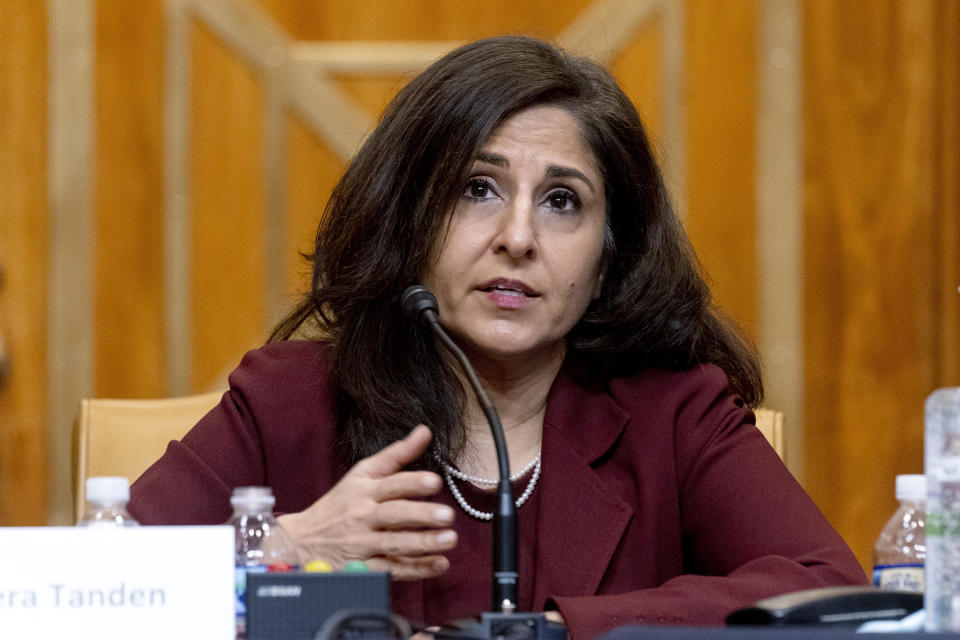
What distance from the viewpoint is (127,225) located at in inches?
124

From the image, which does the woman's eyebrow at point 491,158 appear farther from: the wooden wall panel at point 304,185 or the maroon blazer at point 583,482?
the wooden wall panel at point 304,185

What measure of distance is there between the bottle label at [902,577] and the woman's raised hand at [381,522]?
460 millimetres

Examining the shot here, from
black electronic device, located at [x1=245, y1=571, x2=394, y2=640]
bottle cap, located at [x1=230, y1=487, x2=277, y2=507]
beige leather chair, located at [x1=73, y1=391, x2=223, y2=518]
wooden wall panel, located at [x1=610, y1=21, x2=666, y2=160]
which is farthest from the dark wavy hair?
wooden wall panel, located at [x1=610, y1=21, x2=666, y2=160]

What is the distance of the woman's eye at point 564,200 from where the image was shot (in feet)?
6.19

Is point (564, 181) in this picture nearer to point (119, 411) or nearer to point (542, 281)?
point (542, 281)

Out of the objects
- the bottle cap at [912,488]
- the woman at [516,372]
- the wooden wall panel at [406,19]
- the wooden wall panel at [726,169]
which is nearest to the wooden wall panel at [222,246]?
the wooden wall panel at [406,19]

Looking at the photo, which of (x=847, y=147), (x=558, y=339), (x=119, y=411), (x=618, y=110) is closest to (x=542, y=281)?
(x=558, y=339)

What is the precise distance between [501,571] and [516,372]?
0.66 metres

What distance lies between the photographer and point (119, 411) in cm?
207

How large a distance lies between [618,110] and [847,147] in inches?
57.2

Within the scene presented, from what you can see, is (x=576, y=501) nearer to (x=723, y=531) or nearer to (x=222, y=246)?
(x=723, y=531)

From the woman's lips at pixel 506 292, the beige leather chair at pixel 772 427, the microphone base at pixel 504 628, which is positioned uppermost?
the woman's lips at pixel 506 292

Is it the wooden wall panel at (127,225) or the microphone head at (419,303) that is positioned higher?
the wooden wall panel at (127,225)

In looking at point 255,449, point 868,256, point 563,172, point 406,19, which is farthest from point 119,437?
point 868,256
